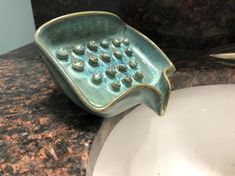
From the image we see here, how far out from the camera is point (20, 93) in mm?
507

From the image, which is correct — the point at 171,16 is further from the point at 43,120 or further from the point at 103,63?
the point at 43,120

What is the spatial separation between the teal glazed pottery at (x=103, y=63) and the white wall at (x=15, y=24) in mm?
282

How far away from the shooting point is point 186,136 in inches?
26.2

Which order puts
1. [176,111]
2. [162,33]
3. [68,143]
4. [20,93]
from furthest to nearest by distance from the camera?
[162,33]
[176,111]
[20,93]
[68,143]

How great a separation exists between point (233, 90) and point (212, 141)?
0.11 m

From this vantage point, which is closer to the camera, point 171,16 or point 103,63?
point 103,63

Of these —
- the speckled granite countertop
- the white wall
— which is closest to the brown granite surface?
the speckled granite countertop

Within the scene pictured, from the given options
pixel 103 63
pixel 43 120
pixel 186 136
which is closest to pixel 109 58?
pixel 103 63

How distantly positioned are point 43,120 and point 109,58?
13 cm

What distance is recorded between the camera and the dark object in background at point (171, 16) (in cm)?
70

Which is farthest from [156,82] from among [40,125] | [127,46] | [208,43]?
[208,43]

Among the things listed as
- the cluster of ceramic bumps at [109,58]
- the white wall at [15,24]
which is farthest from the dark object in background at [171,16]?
the cluster of ceramic bumps at [109,58]

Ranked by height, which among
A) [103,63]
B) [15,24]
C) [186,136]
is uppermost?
[103,63]

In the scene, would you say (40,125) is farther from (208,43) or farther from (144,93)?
(208,43)
